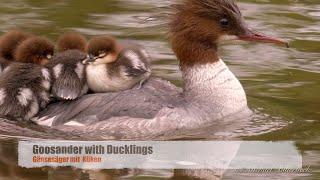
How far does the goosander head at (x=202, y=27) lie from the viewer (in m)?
9.32

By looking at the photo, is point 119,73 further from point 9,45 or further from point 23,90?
point 9,45

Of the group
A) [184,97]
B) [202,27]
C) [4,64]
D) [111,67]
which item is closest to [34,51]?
[4,64]

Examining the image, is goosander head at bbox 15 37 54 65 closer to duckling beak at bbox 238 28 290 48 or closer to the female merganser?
the female merganser

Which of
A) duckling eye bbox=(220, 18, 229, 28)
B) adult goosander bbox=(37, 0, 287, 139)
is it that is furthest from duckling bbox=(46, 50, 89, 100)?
duckling eye bbox=(220, 18, 229, 28)

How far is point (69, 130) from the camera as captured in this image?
29.1ft

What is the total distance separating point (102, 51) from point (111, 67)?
0.16 m

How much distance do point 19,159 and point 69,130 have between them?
70 centimetres

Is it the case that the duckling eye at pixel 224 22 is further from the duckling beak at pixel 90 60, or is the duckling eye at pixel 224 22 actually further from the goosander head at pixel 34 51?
the goosander head at pixel 34 51

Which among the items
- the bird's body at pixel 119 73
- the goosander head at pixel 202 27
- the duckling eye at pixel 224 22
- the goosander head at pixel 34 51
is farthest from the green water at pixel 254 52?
the goosander head at pixel 34 51

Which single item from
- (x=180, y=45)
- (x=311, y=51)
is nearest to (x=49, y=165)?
(x=180, y=45)

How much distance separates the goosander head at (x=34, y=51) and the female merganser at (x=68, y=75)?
7.0 inches

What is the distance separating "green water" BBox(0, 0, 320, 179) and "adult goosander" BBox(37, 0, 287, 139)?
32cm

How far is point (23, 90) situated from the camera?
8812 mm

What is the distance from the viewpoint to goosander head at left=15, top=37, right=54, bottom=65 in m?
9.09
